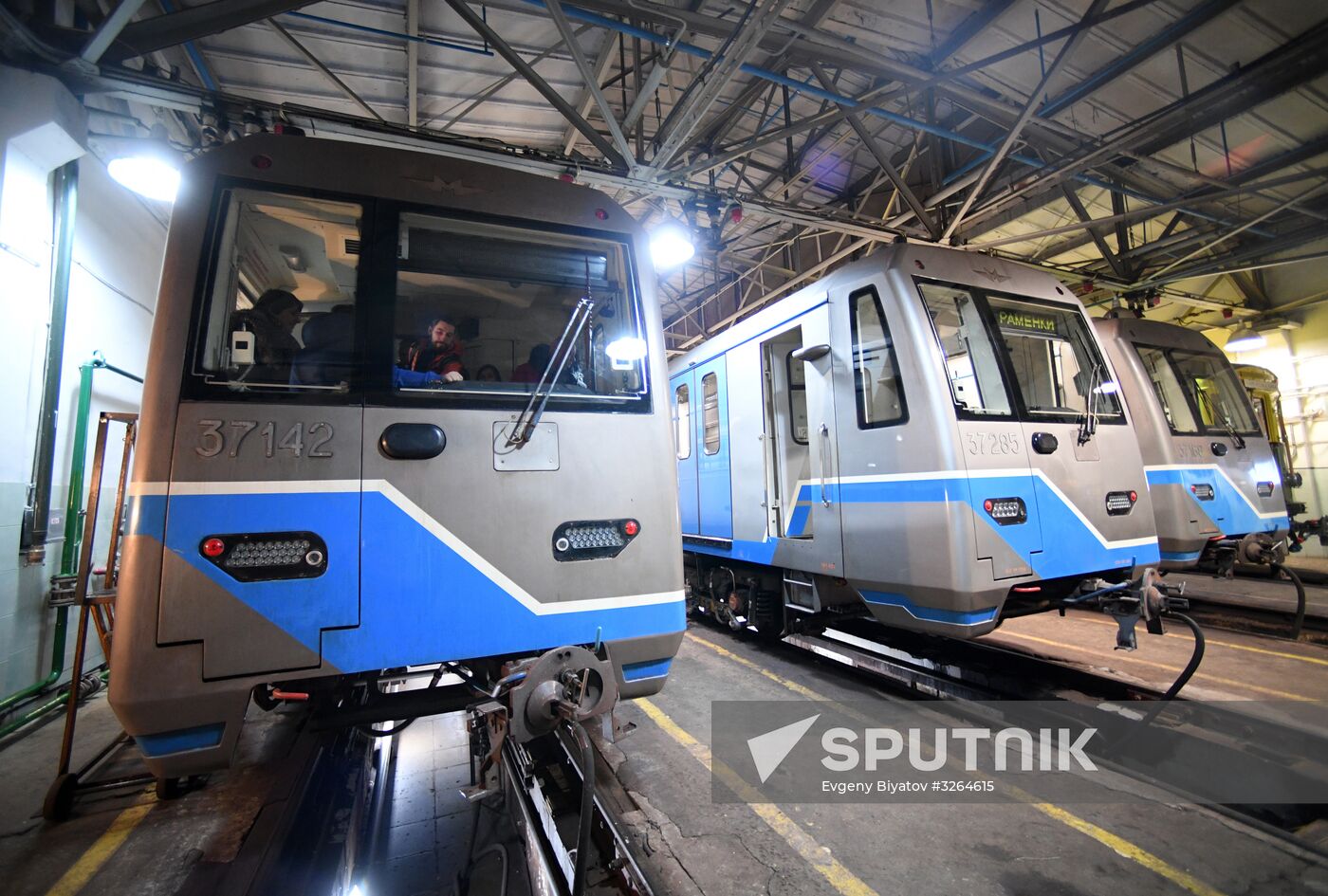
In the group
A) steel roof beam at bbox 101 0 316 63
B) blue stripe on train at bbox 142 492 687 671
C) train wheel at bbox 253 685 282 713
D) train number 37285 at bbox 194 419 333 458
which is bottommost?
train wheel at bbox 253 685 282 713

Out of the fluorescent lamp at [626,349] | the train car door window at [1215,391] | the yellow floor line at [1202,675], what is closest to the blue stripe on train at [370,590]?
the fluorescent lamp at [626,349]

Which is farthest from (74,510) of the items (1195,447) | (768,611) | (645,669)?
(1195,447)

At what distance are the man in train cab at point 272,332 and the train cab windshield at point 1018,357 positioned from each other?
3.83m

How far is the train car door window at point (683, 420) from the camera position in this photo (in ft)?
22.5

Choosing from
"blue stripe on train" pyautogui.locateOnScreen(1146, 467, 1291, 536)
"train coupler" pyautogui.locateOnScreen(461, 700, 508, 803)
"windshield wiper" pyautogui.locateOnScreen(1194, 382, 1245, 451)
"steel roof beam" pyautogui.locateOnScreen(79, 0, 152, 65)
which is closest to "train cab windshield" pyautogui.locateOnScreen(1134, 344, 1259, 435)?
"windshield wiper" pyautogui.locateOnScreen(1194, 382, 1245, 451)

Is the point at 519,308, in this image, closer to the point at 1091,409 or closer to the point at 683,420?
the point at 683,420

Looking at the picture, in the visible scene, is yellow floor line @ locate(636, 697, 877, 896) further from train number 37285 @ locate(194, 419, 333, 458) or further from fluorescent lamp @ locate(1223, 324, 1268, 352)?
fluorescent lamp @ locate(1223, 324, 1268, 352)

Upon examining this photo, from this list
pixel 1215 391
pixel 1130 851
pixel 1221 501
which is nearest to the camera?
pixel 1130 851

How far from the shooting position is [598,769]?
11.0 ft

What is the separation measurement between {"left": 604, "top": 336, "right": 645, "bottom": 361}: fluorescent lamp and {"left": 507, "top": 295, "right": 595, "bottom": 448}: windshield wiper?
32 centimetres

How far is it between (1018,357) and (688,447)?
11.8ft

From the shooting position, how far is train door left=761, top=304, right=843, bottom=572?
→ 449 centimetres

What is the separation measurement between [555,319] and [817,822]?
305 centimetres

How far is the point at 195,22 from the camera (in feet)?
12.6
